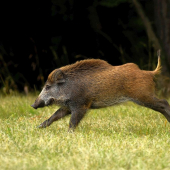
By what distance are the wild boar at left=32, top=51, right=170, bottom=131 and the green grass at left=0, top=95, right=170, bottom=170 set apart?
1.00ft

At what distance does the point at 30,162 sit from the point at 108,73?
2457mm

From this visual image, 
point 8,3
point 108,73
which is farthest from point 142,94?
point 8,3

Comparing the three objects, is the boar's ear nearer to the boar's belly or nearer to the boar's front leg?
the boar's front leg

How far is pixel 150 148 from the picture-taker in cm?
479

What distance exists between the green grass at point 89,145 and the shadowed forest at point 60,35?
5848 mm

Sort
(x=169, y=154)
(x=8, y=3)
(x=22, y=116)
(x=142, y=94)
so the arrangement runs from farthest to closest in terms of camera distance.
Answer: (x=8, y=3) < (x=22, y=116) < (x=142, y=94) < (x=169, y=154)

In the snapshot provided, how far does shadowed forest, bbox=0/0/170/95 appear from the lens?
498 inches

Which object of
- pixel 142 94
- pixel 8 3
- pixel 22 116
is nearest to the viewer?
pixel 142 94

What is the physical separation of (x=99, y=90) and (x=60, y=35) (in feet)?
23.8

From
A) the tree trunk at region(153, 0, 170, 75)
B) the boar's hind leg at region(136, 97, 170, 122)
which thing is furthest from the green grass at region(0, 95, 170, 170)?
the tree trunk at region(153, 0, 170, 75)

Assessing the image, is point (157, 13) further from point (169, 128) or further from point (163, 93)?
point (169, 128)

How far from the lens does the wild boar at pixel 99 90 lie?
6125 millimetres

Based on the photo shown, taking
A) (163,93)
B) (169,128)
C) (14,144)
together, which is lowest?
(163,93)

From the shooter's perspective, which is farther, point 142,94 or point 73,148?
point 142,94
